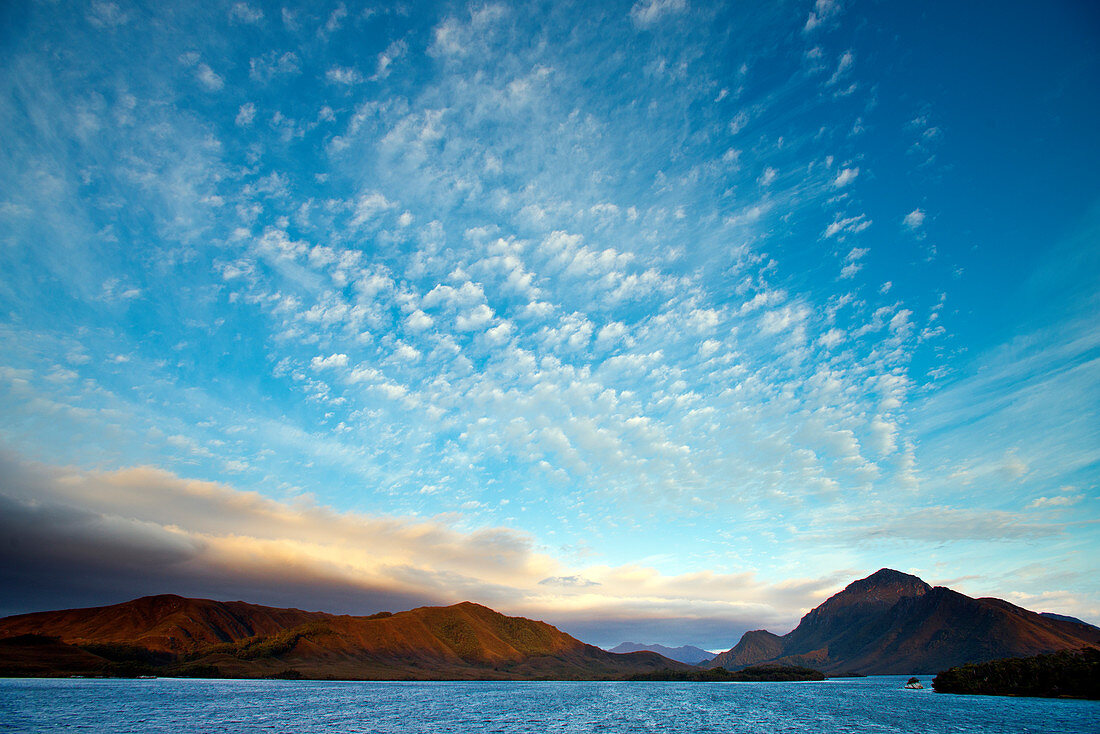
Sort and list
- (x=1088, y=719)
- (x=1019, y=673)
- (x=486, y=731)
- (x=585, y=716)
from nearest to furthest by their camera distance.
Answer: (x=486, y=731)
(x=1088, y=719)
(x=585, y=716)
(x=1019, y=673)

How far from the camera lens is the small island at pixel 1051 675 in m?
149

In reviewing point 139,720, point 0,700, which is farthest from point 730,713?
point 0,700

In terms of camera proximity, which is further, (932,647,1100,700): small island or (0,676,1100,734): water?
(932,647,1100,700): small island

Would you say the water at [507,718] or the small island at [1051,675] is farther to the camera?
the small island at [1051,675]

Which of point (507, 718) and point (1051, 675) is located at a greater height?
point (1051, 675)

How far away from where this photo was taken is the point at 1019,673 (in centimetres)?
17900

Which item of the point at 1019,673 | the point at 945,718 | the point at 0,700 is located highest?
the point at 1019,673

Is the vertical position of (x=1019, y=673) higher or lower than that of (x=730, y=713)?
higher

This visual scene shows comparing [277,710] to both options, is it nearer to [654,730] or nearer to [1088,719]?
[654,730]

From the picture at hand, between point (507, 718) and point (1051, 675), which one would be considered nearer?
point (507, 718)

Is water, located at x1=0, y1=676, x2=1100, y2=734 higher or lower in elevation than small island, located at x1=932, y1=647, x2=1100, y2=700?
lower

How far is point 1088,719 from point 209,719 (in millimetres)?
177093

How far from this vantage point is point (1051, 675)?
532 ft

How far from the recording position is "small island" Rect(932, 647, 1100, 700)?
149125mm
